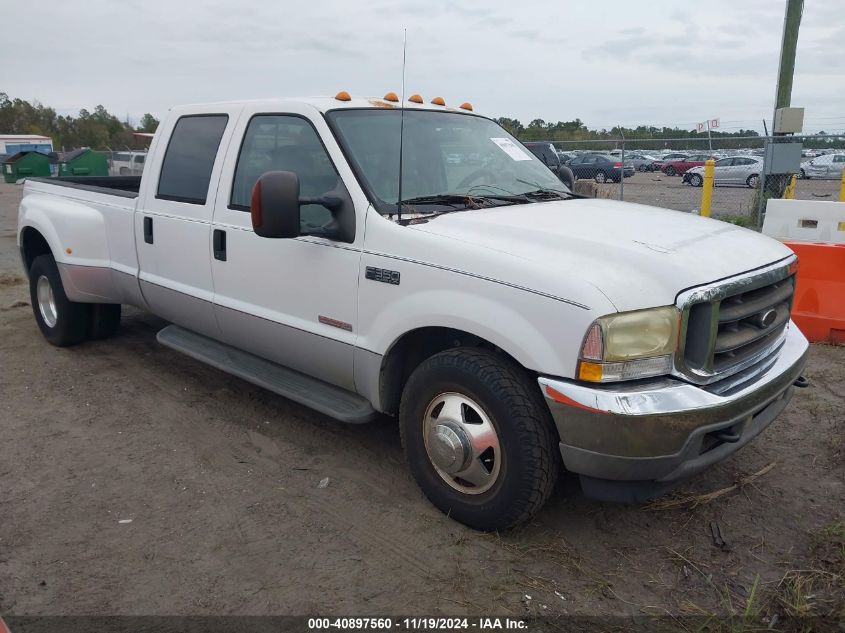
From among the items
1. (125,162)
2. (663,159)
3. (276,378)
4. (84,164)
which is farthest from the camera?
(663,159)

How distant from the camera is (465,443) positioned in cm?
321

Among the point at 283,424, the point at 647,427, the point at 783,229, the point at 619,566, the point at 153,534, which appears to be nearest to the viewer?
the point at 647,427

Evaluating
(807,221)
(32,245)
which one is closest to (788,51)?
(807,221)

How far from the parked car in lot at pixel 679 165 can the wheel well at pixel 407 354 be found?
99.8 feet

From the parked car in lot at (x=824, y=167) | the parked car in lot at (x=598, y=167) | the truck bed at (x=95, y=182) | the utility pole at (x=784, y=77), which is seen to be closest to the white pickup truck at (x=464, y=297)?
the truck bed at (x=95, y=182)

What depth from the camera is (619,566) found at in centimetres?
315

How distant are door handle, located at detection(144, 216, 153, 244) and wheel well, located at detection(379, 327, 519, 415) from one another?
7.63ft

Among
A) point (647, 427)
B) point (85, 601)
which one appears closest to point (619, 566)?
point (647, 427)

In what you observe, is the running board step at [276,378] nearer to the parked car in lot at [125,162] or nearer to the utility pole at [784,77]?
the utility pole at [784,77]

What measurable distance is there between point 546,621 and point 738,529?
1216 millimetres

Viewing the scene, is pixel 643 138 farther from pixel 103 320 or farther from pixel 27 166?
pixel 27 166

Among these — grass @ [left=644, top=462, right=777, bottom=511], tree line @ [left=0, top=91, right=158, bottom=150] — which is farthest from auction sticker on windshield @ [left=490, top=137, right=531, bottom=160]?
tree line @ [left=0, top=91, right=158, bottom=150]

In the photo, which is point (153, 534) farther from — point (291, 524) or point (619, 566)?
point (619, 566)

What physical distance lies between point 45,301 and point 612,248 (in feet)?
17.1
